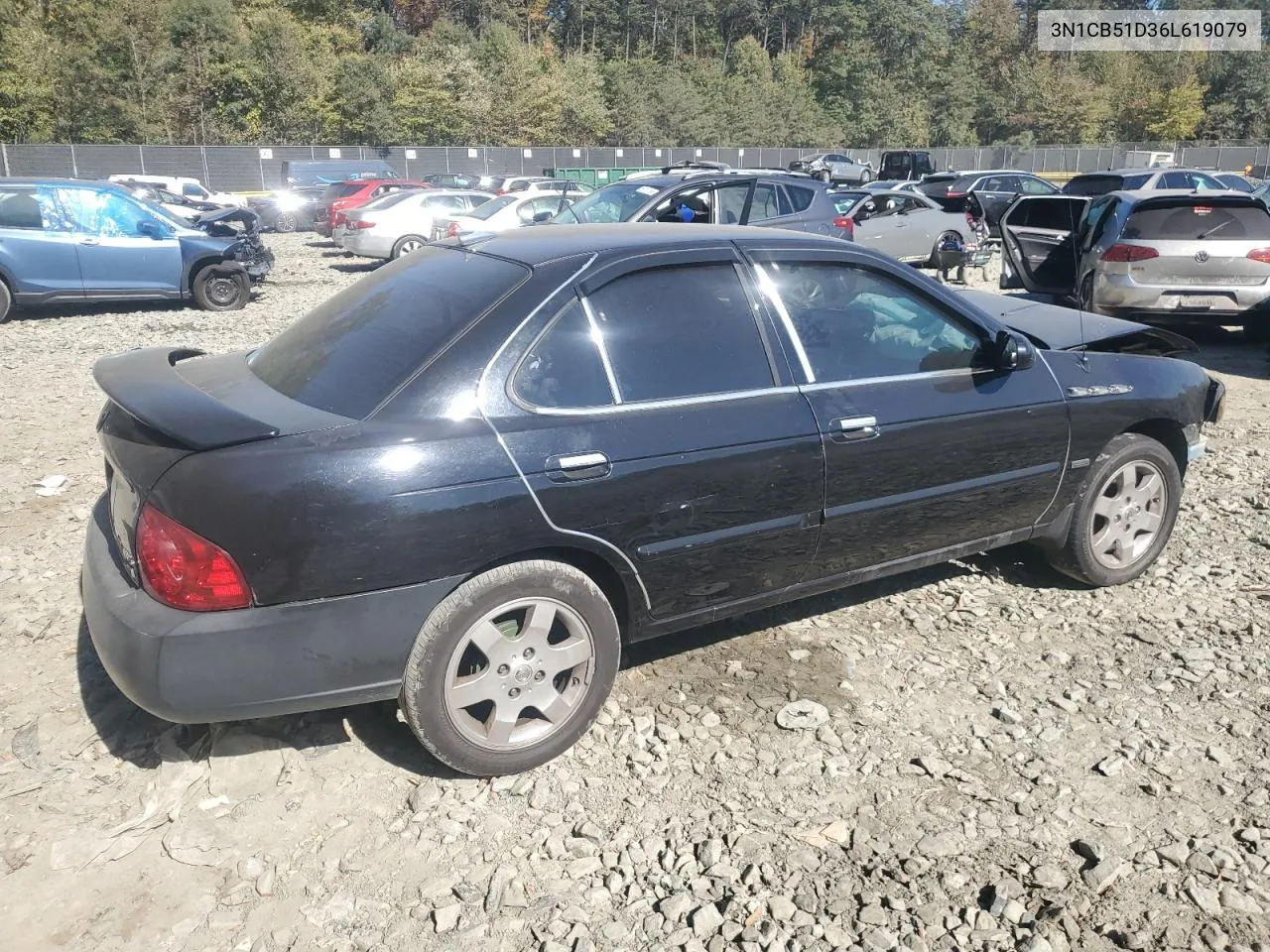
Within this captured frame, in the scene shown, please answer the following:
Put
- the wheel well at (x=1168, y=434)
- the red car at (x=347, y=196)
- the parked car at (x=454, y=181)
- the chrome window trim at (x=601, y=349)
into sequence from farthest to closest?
the parked car at (x=454, y=181) < the red car at (x=347, y=196) < the wheel well at (x=1168, y=434) < the chrome window trim at (x=601, y=349)

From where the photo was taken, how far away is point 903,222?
16.7m

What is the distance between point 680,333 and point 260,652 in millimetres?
1697

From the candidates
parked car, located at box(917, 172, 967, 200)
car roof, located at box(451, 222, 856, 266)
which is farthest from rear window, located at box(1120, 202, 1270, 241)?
parked car, located at box(917, 172, 967, 200)

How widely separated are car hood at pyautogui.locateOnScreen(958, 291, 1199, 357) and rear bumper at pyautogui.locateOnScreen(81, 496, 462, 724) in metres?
3.38

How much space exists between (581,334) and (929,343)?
60.1 inches

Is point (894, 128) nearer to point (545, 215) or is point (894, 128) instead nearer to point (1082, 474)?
point (545, 215)

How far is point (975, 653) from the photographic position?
4.03m

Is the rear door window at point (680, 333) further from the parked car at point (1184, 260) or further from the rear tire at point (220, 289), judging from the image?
the rear tire at point (220, 289)

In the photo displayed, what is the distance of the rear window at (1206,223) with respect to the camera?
912cm

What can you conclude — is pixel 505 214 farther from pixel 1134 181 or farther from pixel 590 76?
pixel 590 76

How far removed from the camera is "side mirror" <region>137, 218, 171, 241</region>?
40.2 feet

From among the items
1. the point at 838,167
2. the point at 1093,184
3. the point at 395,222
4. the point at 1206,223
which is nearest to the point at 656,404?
the point at 1206,223

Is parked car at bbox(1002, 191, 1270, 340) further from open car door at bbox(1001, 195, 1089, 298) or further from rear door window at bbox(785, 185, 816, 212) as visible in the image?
rear door window at bbox(785, 185, 816, 212)

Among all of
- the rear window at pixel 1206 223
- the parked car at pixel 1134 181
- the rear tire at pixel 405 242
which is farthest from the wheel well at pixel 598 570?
the parked car at pixel 1134 181
